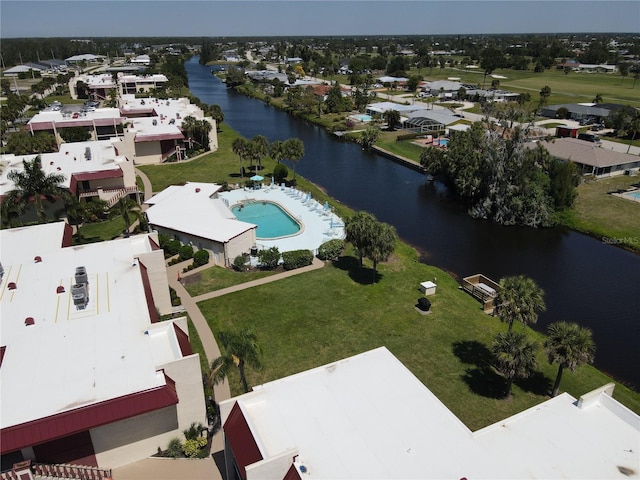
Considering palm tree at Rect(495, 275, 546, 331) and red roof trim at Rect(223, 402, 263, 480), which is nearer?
red roof trim at Rect(223, 402, 263, 480)

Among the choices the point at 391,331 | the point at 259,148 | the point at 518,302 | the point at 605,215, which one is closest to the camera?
the point at 518,302

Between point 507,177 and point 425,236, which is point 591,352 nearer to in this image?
point 425,236

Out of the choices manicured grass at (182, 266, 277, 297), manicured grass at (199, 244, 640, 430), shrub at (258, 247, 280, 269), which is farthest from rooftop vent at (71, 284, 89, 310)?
shrub at (258, 247, 280, 269)

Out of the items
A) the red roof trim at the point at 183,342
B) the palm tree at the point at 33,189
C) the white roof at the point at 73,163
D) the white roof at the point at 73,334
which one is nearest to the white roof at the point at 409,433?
the red roof trim at the point at 183,342

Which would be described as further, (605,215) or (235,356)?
(605,215)

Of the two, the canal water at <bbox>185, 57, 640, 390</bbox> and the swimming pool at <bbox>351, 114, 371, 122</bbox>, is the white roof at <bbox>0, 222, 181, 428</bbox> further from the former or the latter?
the swimming pool at <bbox>351, 114, 371, 122</bbox>

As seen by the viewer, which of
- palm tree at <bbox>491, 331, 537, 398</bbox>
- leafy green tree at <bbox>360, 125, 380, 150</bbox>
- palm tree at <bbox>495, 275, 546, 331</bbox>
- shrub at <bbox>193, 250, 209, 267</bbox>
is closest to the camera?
palm tree at <bbox>491, 331, 537, 398</bbox>

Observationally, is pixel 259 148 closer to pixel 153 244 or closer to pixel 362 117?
pixel 153 244

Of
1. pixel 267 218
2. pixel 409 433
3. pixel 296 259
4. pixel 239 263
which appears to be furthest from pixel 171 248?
pixel 409 433
